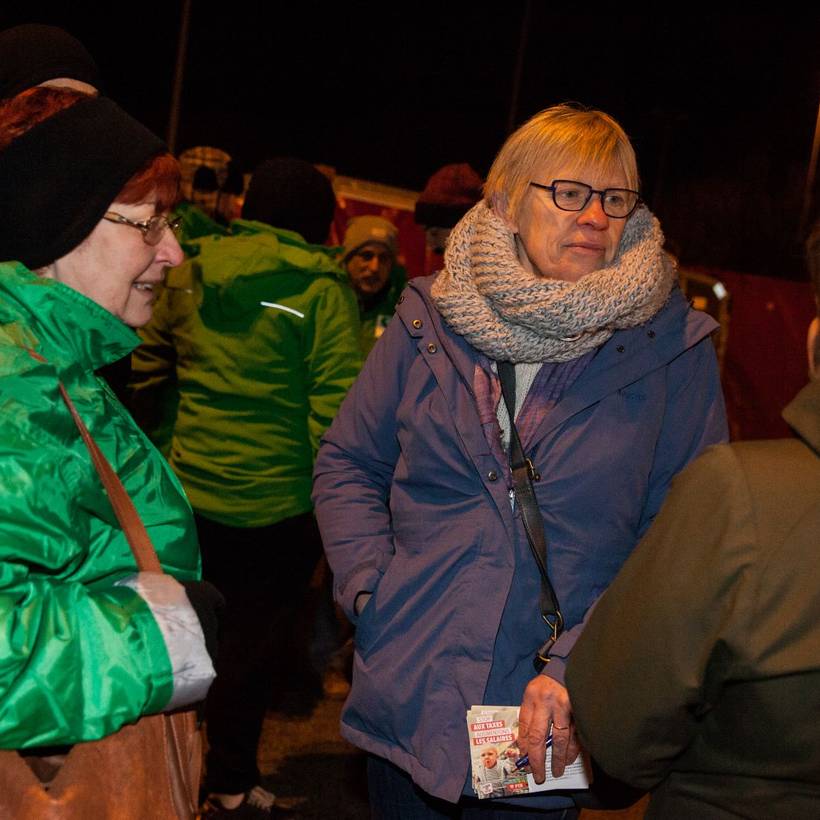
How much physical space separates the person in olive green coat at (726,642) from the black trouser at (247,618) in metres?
2.34

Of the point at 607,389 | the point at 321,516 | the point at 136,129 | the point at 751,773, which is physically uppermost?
the point at 136,129

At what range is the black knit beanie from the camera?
191 centimetres

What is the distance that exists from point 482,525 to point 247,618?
6.02 ft

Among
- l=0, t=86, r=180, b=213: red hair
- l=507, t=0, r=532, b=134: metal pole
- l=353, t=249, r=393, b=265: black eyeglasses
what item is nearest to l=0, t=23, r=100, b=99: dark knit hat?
l=0, t=86, r=180, b=213: red hair

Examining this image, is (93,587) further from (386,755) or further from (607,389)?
(607,389)

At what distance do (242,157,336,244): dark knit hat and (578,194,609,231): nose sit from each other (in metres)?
1.91

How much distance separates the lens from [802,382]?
8547 millimetres

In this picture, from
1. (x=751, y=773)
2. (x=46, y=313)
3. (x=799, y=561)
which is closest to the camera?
(x=799, y=561)

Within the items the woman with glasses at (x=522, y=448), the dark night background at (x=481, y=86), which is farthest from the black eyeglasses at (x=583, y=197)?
the dark night background at (x=481, y=86)

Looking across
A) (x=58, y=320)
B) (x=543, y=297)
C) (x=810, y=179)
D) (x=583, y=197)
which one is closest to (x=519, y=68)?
(x=810, y=179)

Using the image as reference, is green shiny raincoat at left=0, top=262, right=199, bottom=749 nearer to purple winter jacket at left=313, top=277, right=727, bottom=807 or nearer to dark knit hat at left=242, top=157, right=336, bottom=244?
purple winter jacket at left=313, top=277, right=727, bottom=807

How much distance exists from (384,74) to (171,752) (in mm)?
16493

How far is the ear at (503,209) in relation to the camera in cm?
254

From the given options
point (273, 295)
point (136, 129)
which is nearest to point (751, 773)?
point (136, 129)
